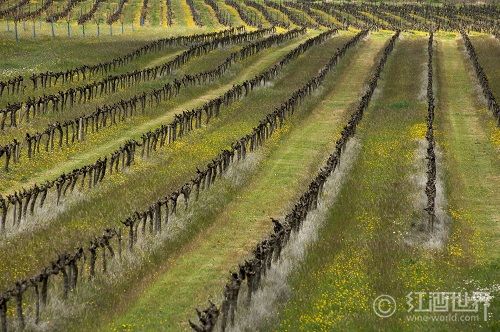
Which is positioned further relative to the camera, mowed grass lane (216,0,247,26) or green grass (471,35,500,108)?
mowed grass lane (216,0,247,26)

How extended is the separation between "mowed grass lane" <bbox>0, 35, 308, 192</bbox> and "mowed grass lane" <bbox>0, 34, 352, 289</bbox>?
123 inches

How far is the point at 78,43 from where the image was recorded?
7012 centimetres

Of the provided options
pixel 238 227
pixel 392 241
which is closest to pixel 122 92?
pixel 238 227

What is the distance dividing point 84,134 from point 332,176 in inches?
625

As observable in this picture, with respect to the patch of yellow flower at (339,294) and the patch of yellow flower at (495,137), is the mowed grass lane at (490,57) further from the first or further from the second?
the patch of yellow flower at (339,294)

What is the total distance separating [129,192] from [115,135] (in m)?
11.3

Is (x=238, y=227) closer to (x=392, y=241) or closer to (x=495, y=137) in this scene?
(x=392, y=241)

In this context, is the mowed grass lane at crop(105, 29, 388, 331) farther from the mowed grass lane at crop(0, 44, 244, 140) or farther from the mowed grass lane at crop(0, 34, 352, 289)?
the mowed grass lane at crop(0, 44, 244, 140)

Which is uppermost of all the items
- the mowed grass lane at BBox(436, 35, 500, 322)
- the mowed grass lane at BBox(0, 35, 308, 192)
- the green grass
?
the green grass

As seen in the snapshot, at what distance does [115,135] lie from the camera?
125ft

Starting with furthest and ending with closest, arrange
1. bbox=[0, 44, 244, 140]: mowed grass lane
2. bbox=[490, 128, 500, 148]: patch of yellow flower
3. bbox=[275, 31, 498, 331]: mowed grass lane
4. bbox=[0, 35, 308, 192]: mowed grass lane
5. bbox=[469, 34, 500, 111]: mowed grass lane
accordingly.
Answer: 1. bbox=[469, 34, 500, 111]: mowed grass lane
2. bbox=[0, 44, 244, 140]: mowed grass lane
3. bbox=[490, 128, 500, 148]: patch of yellow flower
4. bbox=[0, 35, 308, 192]: mowed grass lane
5. bbox=[275, 31, 498, 331]: mowed grass lane

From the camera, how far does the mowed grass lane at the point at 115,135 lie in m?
30.0

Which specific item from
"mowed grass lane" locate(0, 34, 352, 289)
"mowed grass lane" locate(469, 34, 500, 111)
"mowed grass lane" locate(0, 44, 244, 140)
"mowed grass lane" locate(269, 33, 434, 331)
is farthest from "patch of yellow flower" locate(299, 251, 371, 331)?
"mowed grass lane" locate(469, 34, 500, 111)

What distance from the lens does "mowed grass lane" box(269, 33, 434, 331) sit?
1775 centimetres
